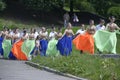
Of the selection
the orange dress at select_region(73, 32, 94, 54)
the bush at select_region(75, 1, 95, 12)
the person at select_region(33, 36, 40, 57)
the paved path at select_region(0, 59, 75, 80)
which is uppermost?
the bush at select_region(75, 1, 95, 12)

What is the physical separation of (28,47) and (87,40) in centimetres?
606

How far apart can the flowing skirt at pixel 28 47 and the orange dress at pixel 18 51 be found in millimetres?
201

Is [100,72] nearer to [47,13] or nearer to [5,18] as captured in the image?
[5,18]

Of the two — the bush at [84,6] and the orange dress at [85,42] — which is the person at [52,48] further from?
the bush at [84,6]

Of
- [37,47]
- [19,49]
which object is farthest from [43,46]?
[19,49]

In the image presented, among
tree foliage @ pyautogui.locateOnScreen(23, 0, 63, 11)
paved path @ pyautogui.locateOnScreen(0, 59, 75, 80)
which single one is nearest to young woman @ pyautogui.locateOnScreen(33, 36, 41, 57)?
paved path @ pyautogui.locateOnScreen(0, 59, 75, 80)

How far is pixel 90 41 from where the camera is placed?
1088 inches

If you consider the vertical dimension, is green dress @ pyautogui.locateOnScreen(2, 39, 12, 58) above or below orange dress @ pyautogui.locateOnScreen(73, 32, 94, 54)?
below

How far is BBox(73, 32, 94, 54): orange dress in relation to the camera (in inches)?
1089

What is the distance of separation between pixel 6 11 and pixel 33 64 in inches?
1474

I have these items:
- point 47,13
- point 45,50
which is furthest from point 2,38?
point 47,13

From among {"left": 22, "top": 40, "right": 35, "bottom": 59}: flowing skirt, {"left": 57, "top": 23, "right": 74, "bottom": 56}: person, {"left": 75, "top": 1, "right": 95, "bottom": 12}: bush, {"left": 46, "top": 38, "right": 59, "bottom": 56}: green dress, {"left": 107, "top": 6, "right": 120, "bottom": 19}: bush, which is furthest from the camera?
{"left": 75, "top": 1, "right": 95, "bottom": 12}: bush

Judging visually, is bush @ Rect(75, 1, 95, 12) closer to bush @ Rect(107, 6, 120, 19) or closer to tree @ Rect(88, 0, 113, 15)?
tree @ Rect(88, 0, 113, 15)

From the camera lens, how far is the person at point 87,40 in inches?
1090
